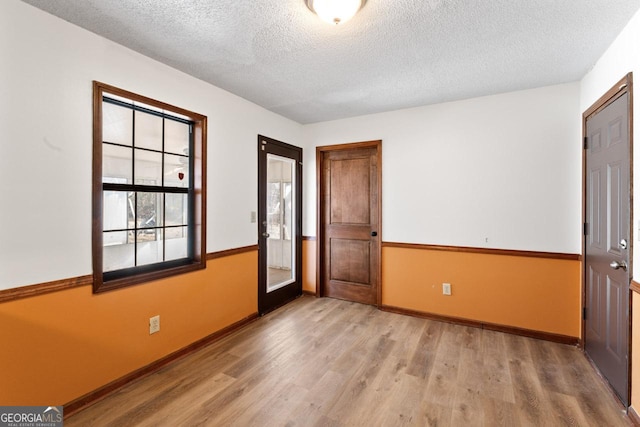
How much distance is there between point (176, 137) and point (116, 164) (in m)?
0.61

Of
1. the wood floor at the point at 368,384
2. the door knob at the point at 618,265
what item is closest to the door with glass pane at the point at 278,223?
the wood floor at the point at 368,384

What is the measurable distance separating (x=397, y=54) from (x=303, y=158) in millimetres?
2236

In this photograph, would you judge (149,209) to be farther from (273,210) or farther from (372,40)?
(372,40)

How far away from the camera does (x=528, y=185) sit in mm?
3016

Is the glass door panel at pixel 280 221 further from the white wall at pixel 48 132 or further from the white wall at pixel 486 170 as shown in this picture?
the white wall at pixel 48 132

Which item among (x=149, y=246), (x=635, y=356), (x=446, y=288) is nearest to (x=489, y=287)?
(x=446, y=288)

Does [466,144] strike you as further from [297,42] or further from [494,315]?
[297,42]

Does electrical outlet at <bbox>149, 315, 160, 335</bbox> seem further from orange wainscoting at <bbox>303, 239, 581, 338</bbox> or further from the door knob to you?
the door knob

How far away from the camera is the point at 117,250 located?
2311mm

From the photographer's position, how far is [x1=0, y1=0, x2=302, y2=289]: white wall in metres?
1.68

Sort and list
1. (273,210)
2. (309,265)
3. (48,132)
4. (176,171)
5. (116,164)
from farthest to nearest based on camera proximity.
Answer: (309,265) < (273,210) < (176,171) < (116,164) < (48,132)

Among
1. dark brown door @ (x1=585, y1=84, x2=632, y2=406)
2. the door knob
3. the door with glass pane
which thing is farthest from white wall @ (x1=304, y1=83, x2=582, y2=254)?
the door with glass pane

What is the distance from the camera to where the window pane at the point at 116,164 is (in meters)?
2.20

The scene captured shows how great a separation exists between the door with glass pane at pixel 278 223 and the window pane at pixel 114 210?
A: 56.9 inches
